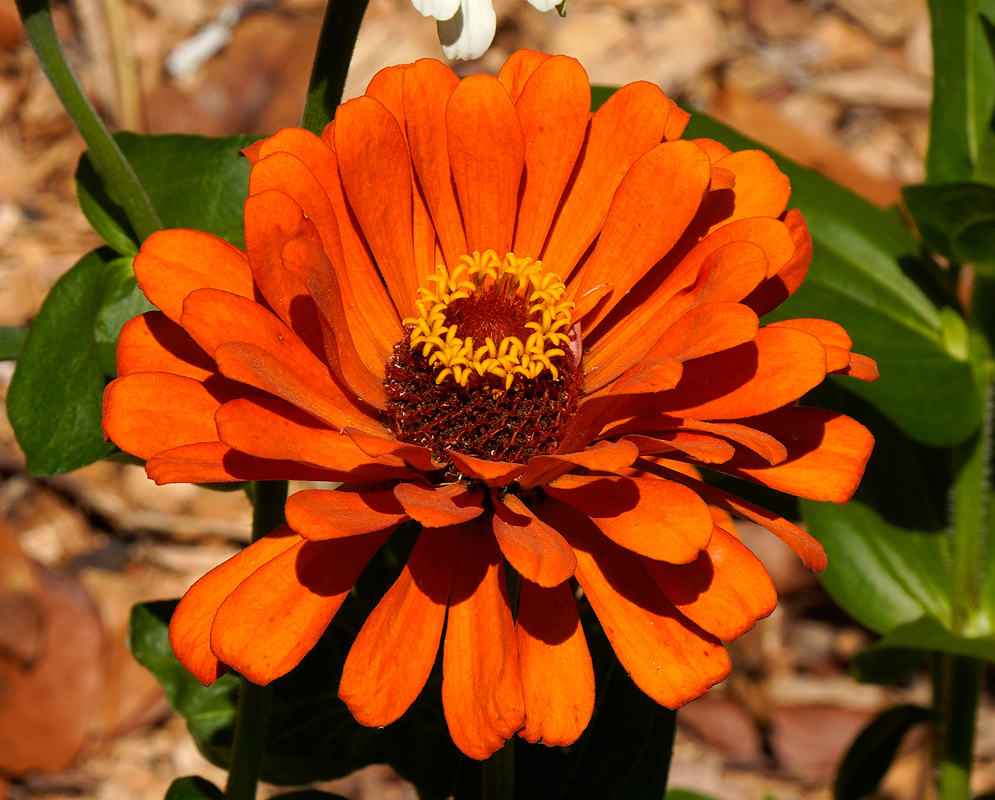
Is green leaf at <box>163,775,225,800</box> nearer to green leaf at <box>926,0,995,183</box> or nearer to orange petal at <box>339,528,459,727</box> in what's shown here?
orange petal at <box>339,528,459,727</box>

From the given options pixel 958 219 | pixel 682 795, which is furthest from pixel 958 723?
pixel 958 219

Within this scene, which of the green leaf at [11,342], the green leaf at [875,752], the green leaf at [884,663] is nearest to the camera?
the green leaf at [11,342]

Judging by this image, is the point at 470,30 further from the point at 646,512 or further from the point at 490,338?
the point at 646,512

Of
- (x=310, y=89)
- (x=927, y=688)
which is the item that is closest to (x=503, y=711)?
(x=310, y=89)

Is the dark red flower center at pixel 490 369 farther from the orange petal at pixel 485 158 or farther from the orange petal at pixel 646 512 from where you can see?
the orange petal at pixel 646 512

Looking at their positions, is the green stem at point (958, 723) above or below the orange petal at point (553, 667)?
above

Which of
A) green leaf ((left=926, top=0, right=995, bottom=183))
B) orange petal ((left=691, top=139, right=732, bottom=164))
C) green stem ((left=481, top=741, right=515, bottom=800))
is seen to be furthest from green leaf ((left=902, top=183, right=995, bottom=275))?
green stem ((left=481, top=741, right=515, bottom=800))

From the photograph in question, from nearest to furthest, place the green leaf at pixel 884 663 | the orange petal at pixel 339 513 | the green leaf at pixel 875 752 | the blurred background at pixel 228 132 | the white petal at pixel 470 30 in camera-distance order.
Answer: the orange petal at pixel 339 513
the white petal at pixel 470 30
the green leaf at pixel 884 663
the green leaf at pixel 875 752
the blurred background at pixel 228 132

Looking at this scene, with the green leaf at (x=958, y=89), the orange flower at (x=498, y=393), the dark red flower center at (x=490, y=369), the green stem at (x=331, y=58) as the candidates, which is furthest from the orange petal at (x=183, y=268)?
the green leaf at (x=958, y=89)
